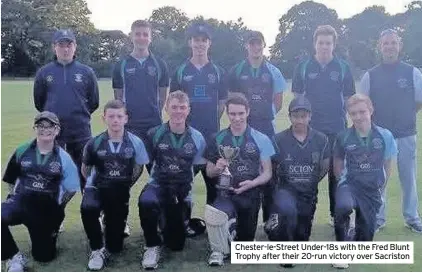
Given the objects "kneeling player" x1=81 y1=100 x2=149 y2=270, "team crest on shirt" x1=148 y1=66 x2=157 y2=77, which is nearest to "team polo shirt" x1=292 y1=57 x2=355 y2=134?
"team crest on shirt" x1=148 y1=66 x2=157 y2=77

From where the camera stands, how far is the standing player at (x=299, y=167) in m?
4.52

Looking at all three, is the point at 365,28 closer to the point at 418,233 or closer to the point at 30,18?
the point at 30,18

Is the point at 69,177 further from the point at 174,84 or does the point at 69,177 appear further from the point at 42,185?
the point at 174,84

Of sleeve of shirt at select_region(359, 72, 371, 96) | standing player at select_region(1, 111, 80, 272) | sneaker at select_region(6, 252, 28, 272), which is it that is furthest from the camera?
sleeve of shirt at select_region(359, 72, 371, 96)

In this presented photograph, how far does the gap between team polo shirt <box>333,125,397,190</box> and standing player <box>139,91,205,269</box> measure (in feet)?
3.96

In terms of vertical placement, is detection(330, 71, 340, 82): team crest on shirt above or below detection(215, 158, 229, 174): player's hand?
above

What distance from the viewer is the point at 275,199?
455 cm

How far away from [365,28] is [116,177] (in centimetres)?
2631

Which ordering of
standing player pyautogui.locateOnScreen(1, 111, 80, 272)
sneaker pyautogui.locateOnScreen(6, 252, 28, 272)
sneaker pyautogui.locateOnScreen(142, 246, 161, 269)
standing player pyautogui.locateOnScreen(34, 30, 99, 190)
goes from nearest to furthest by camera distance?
sneaker pyautogui.locateOnScreen(6, 252, 28, 272)
sneaker pyautogui.locateOnScreen(142, 246, 161, 269)
standing player pyautogui.locateOnScreen(1, 111, 80, 272)
standing player pyautogui.locateOnScreen(34, 30, 99, 190)

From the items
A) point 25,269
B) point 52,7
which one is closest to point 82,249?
point 25,269

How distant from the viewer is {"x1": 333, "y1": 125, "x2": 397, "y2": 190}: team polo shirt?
4.54 metres

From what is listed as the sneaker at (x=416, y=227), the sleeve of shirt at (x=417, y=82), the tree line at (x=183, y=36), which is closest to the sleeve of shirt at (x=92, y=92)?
the sleeve of shirt at (x=417, y=82)

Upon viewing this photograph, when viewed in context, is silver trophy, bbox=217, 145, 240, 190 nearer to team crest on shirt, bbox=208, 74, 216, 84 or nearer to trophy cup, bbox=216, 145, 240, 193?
trophy cup, bbox=216, 145, 240, 193

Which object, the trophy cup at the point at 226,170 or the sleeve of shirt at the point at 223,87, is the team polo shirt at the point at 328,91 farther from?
the trophy cup at the point at 226,170
